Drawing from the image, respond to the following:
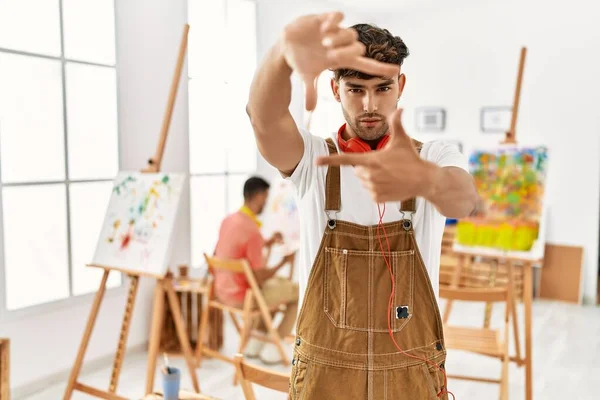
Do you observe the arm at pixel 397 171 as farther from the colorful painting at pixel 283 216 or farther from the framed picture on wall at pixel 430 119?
the framed picture on wall at pixel 430 119

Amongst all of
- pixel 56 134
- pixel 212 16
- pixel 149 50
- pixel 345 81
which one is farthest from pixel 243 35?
pixel 345 81

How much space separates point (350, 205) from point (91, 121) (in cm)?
248

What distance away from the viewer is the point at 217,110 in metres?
4.28

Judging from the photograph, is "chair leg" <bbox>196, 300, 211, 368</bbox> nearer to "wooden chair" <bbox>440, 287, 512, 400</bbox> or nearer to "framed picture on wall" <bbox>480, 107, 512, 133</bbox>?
"wooden chair" <bbox>440, 287, 512, 400</bbox>

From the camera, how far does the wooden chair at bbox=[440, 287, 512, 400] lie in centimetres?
236

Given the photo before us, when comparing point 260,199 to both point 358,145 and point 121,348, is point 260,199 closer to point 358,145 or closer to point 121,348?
point 121,348

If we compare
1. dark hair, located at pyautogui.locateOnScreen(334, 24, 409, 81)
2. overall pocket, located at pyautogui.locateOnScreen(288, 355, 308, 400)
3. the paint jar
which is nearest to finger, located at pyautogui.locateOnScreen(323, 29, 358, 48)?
dark hair, located at pyautogui.locateOnScreen(334, 24, 409, 81)

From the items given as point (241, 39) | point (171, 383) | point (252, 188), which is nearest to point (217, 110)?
point (241, 39)

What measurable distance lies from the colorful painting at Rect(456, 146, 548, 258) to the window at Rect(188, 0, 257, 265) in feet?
6.41

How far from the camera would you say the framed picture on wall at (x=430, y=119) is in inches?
221

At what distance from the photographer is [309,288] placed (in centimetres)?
125

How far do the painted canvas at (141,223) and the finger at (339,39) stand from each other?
1837 mm

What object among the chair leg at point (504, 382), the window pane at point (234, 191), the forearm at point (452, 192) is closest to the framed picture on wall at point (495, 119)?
the window pane at point (234, 191)

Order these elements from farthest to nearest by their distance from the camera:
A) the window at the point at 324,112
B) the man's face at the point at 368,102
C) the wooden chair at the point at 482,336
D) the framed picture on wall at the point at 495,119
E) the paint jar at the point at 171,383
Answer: the window at the point at 324,112 → the framed picture on wall at the point at 495,119 → the wooden chair at the point at 482,336 → the paint jar at the point at 171,383 → the man's face at the point at 368,102
